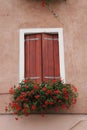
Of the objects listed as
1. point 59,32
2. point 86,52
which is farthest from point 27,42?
point 86,52

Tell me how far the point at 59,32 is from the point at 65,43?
36 centimetres

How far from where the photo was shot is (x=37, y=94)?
972cm

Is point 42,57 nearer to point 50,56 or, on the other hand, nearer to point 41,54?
point 41,54

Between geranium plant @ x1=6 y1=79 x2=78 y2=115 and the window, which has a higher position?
the window

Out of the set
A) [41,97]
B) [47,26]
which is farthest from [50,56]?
[41,97]

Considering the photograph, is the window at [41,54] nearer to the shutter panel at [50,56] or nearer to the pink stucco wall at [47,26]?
the shutter panel at [50,56]

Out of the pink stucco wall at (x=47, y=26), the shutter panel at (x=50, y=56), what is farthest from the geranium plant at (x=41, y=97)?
the shutter panel at (x=50, y=56)

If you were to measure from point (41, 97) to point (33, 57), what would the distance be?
1448 millimetres

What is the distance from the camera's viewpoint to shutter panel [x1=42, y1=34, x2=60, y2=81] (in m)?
10.5

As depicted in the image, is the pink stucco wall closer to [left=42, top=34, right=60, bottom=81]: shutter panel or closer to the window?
the window

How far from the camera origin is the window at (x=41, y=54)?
34.4ft

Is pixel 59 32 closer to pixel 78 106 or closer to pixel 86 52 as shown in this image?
pixel 86 52

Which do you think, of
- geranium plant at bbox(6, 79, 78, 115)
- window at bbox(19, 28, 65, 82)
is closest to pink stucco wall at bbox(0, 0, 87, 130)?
window at bbox(19, 28, 65, 82)

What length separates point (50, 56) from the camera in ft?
34.8
